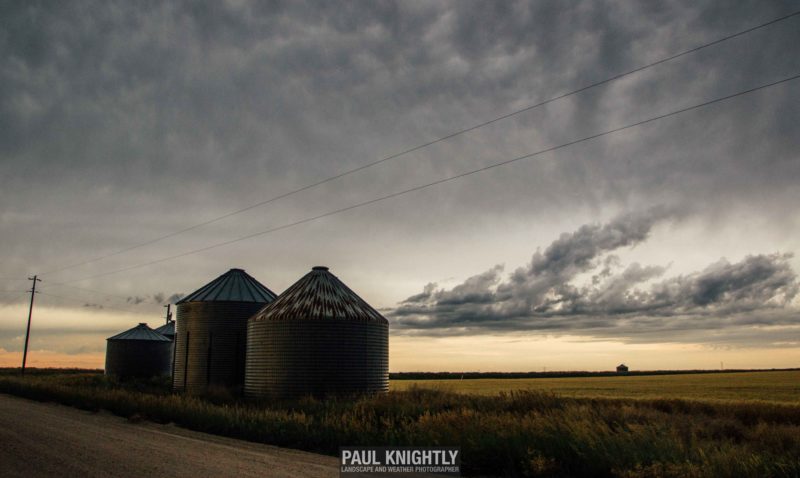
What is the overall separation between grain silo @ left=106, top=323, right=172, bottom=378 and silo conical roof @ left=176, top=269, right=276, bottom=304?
23999 mm

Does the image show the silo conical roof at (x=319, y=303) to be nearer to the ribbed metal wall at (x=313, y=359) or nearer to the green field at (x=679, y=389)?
the ribbed metal wall at (x=313, y=359)

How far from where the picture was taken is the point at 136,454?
11938mm

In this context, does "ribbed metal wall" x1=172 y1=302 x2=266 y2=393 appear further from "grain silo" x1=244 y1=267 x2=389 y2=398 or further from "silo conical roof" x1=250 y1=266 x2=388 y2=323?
"silo conical roof" x1=250 y1=266 x2=388 y2=323

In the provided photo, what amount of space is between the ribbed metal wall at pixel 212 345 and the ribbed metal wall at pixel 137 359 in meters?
23.7

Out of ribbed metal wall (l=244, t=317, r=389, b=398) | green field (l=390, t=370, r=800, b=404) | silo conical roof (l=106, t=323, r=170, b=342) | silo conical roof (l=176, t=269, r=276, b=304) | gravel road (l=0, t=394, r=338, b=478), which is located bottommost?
green field (l=390, t=370, r=800, b=404)

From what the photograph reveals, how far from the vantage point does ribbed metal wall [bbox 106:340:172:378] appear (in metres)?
53.7

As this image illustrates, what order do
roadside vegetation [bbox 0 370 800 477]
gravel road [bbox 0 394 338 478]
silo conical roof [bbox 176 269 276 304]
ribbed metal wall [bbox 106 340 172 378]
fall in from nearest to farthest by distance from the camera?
roadside vegetation [bbox 0 370 800 477] < gravel road [bbox 0 394 338 478] < silo conical roof [bbox 176 269 276 304] < ribbed metal wall [bbox 106 340 172 378]

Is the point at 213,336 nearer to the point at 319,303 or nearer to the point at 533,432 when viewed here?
the point at 319,303

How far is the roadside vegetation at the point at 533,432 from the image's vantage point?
9938mm

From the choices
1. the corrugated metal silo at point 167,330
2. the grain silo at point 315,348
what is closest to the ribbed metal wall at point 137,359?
the corrugated metal silo at point 167,330

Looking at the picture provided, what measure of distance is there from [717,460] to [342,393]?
18.4 meters

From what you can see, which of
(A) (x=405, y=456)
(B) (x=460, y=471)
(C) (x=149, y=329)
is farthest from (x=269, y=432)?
(C) (x=149, y=329)

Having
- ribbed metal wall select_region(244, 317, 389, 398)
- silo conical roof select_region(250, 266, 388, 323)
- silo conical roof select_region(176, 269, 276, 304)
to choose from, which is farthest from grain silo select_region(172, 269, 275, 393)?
ribbed metal wall select_region(244, 317, 389, 398)

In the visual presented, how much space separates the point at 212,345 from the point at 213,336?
20.7 inches
